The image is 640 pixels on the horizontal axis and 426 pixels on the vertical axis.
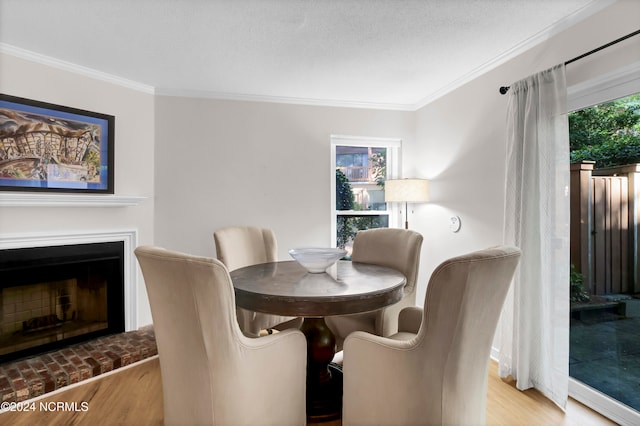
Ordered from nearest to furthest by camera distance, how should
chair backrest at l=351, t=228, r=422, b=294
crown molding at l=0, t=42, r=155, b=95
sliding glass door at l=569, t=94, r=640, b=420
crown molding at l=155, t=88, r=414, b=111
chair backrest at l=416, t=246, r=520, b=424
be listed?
chair backrest at l=416, t=246, r=520, b=424
sliding glass door at l=569, t=94, r=640, b=420
chair backrest at l=351, t=228, r=422, b=294
crown molding at l=0, t=42, r=155, b=95
crown molding at l=155, t=88, r=414, b=111

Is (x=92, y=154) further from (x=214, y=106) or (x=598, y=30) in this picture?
(x=598, y=30)

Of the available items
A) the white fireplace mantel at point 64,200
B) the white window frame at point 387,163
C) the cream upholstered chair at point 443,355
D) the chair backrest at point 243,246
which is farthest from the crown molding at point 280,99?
the cream upholstered chair at point 443,355

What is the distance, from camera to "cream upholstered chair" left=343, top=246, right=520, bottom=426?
50.1 inches

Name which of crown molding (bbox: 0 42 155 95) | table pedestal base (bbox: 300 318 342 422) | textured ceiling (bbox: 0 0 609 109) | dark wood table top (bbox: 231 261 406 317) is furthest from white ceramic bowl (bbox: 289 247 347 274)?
crown molding (bbox: 0 42 155 95)

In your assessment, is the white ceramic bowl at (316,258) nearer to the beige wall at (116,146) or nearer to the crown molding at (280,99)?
the beige wall at (116,146)

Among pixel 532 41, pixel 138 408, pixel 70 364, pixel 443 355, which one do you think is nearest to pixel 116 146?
pixel 70 364

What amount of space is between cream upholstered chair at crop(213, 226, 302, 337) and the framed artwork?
1.25 m

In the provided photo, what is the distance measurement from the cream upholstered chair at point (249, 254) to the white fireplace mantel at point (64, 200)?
37.2 inches

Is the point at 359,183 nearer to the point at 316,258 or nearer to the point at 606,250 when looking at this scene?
the point at 316,258

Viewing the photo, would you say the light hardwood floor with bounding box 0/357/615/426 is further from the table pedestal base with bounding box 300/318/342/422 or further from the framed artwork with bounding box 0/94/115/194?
the framed artwork with bounding box 0/94/115/194

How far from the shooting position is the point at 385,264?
8.44 feet

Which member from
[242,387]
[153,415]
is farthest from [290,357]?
[153,415]

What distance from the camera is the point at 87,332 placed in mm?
Answer: 2918

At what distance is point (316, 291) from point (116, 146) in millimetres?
2523
